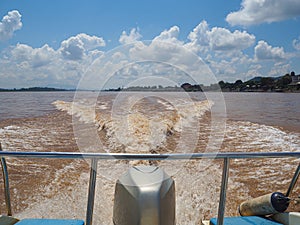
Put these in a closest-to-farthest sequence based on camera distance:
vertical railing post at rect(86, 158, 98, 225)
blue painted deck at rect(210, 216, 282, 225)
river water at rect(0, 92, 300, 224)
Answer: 1. vertical railing post at rect(86, 158, 98, 225)
2. blue painted deck at rect(210, 216, 282, 225)
3. river water at rect(0, 92, 300, 224)

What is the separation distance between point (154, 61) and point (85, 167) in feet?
9.43

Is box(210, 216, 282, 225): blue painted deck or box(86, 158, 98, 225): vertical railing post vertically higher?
box(86, 158, 98, 225): vertical railing post

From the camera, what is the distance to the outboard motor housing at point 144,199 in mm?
1634

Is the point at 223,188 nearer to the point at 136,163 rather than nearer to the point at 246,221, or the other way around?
the point at 246,221

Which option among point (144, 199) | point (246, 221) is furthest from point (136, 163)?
point (144, 199)

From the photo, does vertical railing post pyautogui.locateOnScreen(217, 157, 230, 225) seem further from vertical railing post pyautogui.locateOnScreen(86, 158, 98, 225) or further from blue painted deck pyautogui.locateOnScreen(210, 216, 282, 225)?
vertical railing post pyautogui.locateOnScreen(86, 158, 98, 225)

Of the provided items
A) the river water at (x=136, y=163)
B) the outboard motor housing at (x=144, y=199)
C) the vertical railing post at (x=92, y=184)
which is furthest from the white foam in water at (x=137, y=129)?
the vertical railing post at (x=92, y=184)

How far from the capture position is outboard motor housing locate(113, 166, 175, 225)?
163 cm

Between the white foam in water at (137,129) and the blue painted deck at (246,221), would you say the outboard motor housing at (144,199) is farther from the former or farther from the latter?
the white foam in water at (137,129)

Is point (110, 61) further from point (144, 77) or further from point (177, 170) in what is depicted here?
point (177, 170)

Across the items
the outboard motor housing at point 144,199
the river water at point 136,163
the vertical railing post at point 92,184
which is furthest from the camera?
the river water at point 136,163

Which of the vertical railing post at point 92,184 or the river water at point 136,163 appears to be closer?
the vertical railing post at point 92,184

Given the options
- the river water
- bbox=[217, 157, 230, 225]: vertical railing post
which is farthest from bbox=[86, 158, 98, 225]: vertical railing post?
the river water

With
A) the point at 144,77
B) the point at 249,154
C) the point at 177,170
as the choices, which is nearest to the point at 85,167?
the point at 177,170
